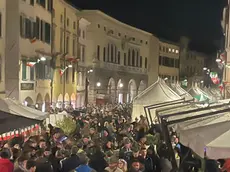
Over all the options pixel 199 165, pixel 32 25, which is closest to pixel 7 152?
pixel 199 165

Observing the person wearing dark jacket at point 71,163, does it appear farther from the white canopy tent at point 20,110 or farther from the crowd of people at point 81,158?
the white canopy tent at point 20,110

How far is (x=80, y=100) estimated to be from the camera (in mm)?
55281

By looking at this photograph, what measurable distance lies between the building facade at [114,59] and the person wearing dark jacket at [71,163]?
150 feet

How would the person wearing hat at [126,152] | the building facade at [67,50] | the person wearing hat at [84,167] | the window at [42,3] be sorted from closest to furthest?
1. the person wearing hat at [84,167]
2. the person wearing hat at [126,152]
3. the window at [42,3]
4. the building facade at [67,50]

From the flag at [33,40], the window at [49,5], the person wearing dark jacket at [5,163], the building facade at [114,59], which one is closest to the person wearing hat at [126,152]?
the person wearing dark jacket at [5,163]

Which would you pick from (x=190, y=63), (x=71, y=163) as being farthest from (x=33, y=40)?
(x=190, y=63)

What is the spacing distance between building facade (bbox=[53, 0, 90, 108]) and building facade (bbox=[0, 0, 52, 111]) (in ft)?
15.7

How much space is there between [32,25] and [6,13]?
10.6 ft

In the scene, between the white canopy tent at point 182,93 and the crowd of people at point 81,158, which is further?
the white canopy tent at point 182,93

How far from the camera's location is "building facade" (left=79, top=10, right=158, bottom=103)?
2319 inches

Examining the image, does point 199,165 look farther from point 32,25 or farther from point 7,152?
point 32,25

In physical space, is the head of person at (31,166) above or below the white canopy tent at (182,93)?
below

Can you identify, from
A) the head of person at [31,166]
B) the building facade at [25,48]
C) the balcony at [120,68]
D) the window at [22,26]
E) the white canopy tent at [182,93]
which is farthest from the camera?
the balcony at [120,68]

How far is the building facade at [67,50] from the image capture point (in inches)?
1720
